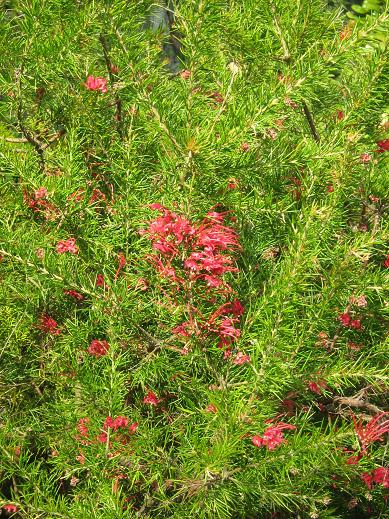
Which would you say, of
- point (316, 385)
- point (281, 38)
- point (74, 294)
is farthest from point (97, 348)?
point (281, 38)

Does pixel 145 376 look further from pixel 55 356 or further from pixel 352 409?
pixel 352 409

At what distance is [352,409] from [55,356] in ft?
1.85

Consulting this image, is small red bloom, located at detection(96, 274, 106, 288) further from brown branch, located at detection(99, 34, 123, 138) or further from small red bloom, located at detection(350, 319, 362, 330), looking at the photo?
small red bloom, located at detection(350, 319, 362, 330)

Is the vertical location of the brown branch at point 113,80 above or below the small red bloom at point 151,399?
above

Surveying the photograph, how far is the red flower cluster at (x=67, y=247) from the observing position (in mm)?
985

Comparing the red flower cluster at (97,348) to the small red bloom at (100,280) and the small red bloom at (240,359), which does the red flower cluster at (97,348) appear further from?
the small red bloom at (240,359)

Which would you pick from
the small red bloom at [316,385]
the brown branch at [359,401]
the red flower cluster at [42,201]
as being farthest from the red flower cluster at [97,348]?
the brown branch at [359,401]

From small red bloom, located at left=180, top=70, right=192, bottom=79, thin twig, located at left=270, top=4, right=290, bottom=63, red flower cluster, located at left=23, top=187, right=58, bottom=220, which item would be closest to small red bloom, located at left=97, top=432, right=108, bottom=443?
red flower cluster, located at left=23, top=187, right=58, bottom=220

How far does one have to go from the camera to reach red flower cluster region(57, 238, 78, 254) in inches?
38.8

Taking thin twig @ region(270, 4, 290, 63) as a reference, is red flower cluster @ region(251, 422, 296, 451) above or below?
below

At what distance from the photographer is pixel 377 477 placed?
1.03 meters

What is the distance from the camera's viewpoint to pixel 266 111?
93 cm

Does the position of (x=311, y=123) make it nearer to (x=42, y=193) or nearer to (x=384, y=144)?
(x=384, y=144)

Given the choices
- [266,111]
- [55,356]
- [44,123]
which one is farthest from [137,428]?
[44,123]
